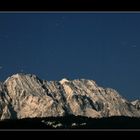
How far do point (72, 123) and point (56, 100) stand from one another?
381 mm

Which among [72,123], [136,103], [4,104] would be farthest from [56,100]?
[136,103]

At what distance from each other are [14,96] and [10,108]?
193mm

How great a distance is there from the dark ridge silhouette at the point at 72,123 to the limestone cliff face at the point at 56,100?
0.06 m

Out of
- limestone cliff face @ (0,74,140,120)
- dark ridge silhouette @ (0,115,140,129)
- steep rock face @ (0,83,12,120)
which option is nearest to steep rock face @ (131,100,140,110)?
limestone cliff face @ (0,74,140,120)

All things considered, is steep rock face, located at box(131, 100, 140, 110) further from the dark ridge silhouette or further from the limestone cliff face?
the dark ridge silhouette

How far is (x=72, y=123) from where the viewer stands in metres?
7.64

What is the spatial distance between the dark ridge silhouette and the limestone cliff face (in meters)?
0.06

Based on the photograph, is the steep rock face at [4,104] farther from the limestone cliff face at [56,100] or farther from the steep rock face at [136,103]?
the steep rock face at [136,103]

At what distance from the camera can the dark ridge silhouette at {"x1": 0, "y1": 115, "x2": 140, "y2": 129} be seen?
7.61 m

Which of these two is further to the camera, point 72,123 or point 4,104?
point 4,104

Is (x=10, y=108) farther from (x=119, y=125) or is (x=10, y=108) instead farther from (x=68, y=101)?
(x=119, y=125)

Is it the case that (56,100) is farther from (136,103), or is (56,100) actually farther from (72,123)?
(136,103)

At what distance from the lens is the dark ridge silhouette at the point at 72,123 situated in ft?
25.0

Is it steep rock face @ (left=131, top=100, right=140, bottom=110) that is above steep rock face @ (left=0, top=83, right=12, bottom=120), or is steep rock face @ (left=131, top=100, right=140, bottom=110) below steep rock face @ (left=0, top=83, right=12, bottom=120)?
below
